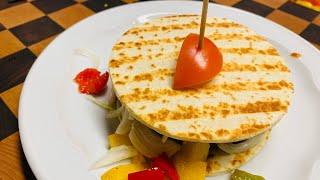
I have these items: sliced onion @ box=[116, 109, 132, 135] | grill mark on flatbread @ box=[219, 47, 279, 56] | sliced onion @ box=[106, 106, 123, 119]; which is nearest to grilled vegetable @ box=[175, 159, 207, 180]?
sliced onion @ box=[116, 109, 132, 135]

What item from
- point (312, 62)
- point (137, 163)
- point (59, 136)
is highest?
point (312, 62)

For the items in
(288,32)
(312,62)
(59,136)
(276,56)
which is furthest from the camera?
(288,32)

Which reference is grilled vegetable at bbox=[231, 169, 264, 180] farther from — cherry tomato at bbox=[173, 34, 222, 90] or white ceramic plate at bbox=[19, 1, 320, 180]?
cherry tomato at bbox=[173, 34, 222, 90]

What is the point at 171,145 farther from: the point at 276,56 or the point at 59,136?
the point at 276,56

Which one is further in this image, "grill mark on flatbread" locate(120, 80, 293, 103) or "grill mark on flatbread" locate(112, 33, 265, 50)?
"grill mark on flatbread" locate(112, 33, 265, 50)

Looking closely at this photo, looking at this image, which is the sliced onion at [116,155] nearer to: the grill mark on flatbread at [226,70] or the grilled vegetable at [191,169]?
the grilled vegetable at [191,169]

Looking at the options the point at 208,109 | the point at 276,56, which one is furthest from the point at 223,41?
the point at 208,109
